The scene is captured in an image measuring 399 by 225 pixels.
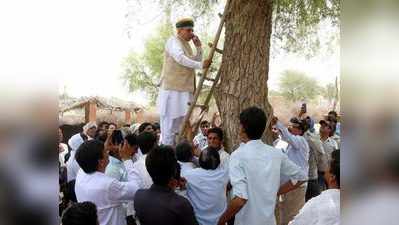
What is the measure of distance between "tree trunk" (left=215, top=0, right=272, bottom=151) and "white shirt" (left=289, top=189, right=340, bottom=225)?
59.1 inches

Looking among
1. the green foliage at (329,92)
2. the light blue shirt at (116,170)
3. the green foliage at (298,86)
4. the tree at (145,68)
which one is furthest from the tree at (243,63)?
the green foliage at (298,86)

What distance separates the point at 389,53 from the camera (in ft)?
2.79

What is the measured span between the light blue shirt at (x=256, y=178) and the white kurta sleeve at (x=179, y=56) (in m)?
1.92

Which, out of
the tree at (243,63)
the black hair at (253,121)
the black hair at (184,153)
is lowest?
the black hair at (184,153)

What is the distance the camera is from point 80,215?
1939 mm

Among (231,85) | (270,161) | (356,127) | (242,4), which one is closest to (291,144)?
(231,85)

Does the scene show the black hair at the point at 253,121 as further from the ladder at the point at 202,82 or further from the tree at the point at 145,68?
the tree at the point at 145,68

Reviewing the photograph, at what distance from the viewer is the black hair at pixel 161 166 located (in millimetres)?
2277

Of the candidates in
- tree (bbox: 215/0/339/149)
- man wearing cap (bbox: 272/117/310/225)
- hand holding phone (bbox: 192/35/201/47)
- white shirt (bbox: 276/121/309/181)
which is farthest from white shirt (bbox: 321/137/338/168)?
hand holding phone (bbox: 192/35/201/47)

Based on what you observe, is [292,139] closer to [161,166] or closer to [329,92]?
[161,166]

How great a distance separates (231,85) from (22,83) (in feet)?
9.86

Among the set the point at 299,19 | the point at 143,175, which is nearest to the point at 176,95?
the point at 143,175

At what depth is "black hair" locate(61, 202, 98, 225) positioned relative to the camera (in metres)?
1.93

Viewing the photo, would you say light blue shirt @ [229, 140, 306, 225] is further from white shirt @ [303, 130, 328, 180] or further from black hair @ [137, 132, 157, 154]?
white shirt @ [303, 130, 328, 180]
